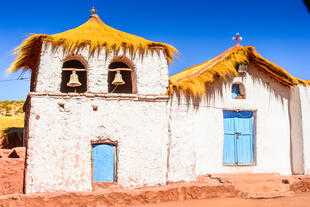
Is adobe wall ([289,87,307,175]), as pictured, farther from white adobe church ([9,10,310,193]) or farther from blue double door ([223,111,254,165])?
blue double door ([223,111,254,165])

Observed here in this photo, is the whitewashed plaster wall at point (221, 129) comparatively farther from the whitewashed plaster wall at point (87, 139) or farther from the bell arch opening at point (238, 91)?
the whitewashed plaster wall at point (87, 139)

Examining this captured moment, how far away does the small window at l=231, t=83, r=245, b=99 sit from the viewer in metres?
12.1

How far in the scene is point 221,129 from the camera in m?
11.6

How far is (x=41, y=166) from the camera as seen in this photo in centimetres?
958

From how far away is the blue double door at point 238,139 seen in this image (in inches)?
455

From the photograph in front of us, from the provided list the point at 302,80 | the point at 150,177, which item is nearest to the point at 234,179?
the point at 150,177

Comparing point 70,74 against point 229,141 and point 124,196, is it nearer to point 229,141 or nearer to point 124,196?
point 124,196

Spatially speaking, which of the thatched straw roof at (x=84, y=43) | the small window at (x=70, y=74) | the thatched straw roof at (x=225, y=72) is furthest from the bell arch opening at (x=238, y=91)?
the small window at (x=70, y=74)

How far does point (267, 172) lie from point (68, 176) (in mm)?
6774

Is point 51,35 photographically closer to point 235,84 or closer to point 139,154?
point 139,154

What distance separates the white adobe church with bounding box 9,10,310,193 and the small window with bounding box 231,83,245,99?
37 millimetres

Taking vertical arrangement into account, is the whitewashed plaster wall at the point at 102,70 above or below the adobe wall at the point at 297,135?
above

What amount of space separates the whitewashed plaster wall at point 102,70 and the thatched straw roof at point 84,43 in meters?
0.18

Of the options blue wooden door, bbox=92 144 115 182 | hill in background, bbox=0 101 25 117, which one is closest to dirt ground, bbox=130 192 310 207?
blue wooden door, bbox=92 144 115 182
